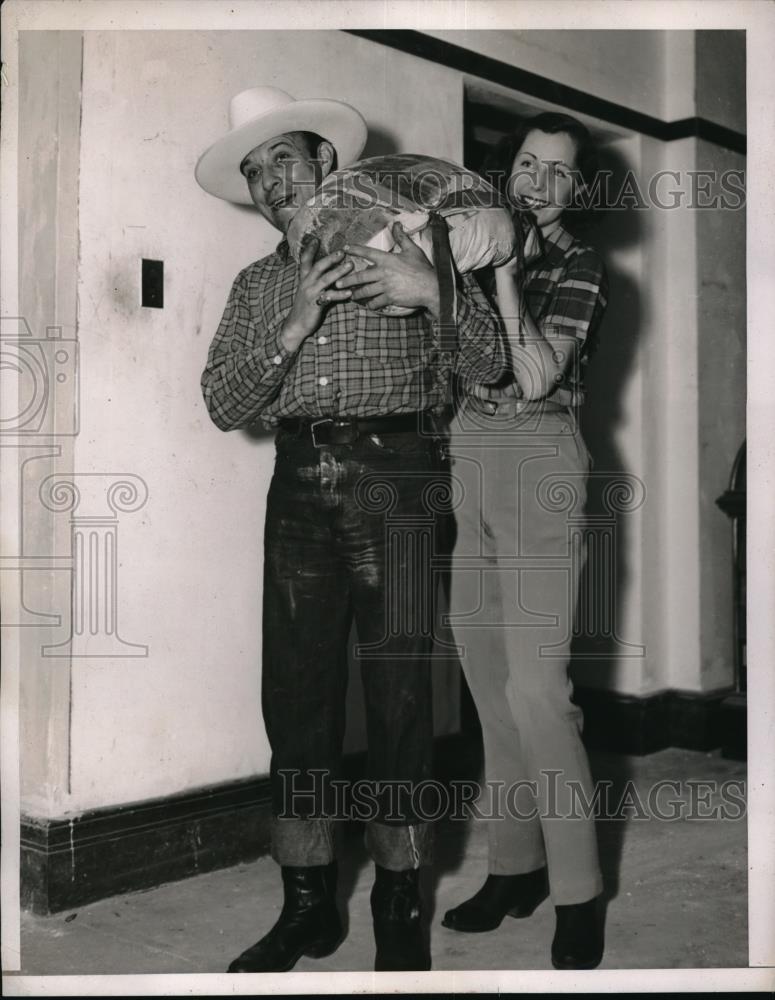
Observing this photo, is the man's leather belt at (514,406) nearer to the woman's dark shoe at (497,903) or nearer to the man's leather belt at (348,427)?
the man's leather belt at (348,427)

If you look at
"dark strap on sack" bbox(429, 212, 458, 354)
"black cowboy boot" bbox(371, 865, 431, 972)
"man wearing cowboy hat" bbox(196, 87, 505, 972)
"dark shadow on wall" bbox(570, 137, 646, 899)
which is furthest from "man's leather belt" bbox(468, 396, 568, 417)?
"dark shadow on wall" bbox(570, 137, 646, 899)

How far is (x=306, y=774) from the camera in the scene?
222 centimetres

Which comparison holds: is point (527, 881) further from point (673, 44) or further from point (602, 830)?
point (673, 44)

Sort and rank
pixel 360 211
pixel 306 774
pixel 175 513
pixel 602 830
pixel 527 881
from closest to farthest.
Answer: pixel 360 211 < pixel 306 774 < pixel 527 881 < pixel 175 513 < pixel 602 830

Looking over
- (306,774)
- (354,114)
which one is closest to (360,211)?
(354,114)

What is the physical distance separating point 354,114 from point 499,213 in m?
0.44

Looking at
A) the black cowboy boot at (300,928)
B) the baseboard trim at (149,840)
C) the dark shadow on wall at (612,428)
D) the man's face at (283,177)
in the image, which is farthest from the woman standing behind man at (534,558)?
the dark shadow on wall at (612,428)

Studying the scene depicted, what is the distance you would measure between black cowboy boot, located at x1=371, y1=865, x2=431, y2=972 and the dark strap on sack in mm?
1043

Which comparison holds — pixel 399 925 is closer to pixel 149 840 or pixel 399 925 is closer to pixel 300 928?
pixel 300 928

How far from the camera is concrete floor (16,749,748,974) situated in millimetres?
2191

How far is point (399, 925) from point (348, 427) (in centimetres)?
94

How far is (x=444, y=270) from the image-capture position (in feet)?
6.78

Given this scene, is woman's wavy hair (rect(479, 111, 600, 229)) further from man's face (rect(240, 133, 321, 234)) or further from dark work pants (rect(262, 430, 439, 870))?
dark work pants (rect(262, 430, 439, 870))

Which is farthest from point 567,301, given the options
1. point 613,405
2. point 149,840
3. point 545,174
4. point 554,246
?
point 613,405
